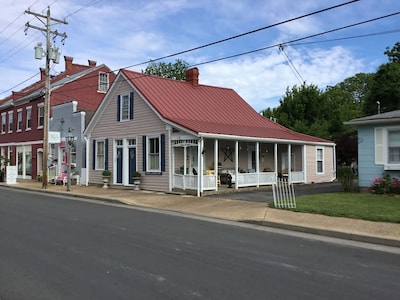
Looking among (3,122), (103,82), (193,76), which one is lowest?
(3,122)

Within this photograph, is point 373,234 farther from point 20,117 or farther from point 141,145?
point 20,117

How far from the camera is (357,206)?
39.7 feet

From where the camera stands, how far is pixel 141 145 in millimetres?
20500

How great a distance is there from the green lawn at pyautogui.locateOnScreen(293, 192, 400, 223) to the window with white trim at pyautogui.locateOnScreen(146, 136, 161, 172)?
8.09 metres

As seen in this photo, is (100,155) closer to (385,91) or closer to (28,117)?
(28,117)

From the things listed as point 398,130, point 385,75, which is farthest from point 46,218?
point 385,75

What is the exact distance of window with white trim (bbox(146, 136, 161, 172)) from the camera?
773 inches

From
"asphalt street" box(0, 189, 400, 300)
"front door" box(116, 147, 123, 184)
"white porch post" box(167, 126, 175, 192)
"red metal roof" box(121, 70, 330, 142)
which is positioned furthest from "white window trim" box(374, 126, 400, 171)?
"front door" box(116, 147, 123, 184)

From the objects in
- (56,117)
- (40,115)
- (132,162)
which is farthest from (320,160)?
(40,115)

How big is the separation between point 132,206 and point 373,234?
349 inches

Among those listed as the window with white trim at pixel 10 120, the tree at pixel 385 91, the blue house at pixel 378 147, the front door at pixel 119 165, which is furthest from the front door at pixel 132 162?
the tree at pixel 385 91

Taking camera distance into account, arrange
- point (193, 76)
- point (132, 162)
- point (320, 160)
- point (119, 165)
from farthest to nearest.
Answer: point (320, 160), point (193, 76), point (119, 165), point (132, 162)

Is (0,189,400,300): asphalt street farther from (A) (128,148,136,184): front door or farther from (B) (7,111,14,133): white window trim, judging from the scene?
(B) (7,111,14,133): white window trim

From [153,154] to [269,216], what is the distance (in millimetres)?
9778
